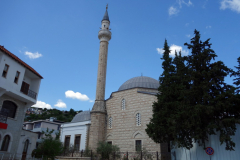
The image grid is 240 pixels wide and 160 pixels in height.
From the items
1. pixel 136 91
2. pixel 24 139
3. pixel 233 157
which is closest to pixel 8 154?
pixel 24 139

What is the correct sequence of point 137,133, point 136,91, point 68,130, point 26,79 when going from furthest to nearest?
point 68,130
point 136,91
point 137,133
point 26,79

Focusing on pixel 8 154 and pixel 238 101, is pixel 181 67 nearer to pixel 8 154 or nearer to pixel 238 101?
pixel 238 101

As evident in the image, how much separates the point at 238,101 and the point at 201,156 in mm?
4234

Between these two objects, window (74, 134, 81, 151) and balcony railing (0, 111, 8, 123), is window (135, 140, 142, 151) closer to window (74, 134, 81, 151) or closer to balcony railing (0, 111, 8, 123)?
window (74, 134, 81, 151)

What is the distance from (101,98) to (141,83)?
475cm

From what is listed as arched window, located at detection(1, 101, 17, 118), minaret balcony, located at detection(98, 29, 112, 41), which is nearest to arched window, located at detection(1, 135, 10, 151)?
arched window, located at detection(1, 101, 17, 118)

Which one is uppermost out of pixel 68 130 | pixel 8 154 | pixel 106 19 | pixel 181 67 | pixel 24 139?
pixel 106 19

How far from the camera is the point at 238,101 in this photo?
10.5 metres

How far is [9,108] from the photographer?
13.0 metres

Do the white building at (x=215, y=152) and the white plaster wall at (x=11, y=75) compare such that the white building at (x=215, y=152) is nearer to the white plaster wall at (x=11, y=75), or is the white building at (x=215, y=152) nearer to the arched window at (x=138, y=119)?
the arched window at (x=138, y=119)

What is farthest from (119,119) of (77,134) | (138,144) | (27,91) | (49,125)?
(49,125)

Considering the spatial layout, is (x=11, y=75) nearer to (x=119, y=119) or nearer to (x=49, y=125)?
(x=119, y=119)

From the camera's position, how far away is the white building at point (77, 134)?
66.5 feet

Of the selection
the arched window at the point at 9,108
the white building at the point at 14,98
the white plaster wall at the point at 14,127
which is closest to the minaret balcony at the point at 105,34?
the white building at the point at 14,98
